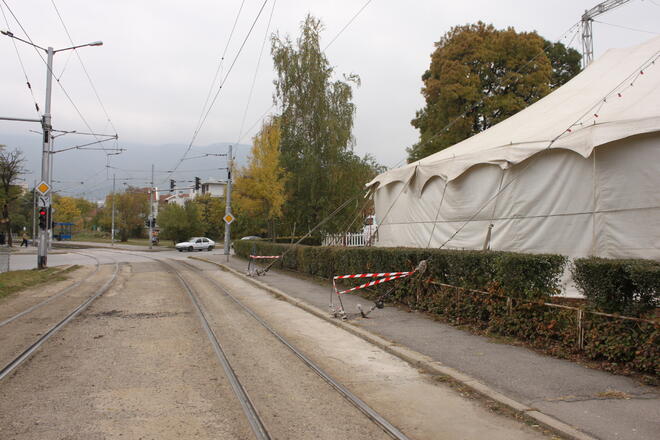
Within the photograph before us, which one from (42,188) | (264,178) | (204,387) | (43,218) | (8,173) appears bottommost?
(204,387)

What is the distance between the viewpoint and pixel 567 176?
1027 centimetres

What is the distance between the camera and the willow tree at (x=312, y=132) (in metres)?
30.1

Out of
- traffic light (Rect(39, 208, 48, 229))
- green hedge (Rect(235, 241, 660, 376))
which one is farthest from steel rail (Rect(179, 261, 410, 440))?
traffic light (Rect(39, 208, 48, 229))

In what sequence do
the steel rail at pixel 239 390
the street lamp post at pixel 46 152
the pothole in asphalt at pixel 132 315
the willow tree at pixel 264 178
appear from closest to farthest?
the steel rail at pixel 239 390 < the pothole in asphalt at pixel 132 315 < the street lamp post at pixel 46 152 < the willow tree at pixel 264 178

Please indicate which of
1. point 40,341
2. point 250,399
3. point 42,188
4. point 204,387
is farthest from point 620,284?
point 42,188

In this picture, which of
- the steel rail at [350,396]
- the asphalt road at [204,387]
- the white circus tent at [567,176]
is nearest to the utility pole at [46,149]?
the asphalt road at [204,387]

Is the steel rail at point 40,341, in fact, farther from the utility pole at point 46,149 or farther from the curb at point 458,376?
the utility pole at point 46,149

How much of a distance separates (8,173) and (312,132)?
131 feet

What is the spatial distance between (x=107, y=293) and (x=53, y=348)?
7.25m

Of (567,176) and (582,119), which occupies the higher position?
(582,119)

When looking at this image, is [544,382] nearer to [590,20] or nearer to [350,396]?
[350,396]

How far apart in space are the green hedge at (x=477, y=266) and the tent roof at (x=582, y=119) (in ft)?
9.80

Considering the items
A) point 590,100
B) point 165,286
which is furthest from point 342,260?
point 590,100

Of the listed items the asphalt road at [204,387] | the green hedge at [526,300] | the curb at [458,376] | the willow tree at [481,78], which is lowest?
the asphalt road at [204,387]
